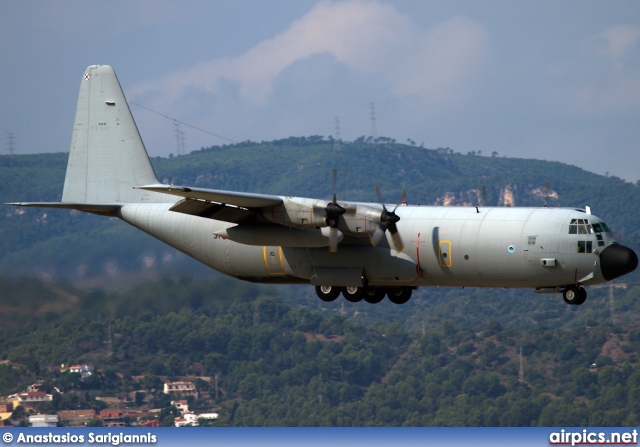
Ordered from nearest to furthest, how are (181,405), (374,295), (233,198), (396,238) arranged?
(233,198)
(396,238)
(374,295)
(181,405)

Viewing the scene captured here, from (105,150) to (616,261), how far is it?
19366mm

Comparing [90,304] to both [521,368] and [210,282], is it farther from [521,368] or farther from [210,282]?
[521,368]

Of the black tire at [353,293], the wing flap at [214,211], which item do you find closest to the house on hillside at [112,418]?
the black tire at [353,293]

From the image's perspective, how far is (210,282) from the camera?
57.5m

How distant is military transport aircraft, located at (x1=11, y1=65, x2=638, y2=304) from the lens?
3650 cm

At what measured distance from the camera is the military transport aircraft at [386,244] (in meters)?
36.5

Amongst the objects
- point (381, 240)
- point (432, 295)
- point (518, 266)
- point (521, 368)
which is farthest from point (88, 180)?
point (432, 295)

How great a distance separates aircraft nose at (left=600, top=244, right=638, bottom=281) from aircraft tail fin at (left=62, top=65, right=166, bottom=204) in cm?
1614

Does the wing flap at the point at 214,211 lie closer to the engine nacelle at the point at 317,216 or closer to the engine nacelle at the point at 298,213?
the engine nacelle at the point at 317,216

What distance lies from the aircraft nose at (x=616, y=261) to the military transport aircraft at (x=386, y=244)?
3 centimetres

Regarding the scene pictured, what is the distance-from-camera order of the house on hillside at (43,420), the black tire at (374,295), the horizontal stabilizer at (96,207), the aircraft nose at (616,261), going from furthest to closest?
the house on hillside at (43,420)
the horizontal stabilizer at (96,207)
the black tire at (374,295)
the aircraft nose at (616,261)

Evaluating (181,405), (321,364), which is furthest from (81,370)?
(321,364)

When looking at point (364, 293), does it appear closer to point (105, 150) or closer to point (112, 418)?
point (105, 150)

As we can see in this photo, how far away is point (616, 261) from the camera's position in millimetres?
36188
